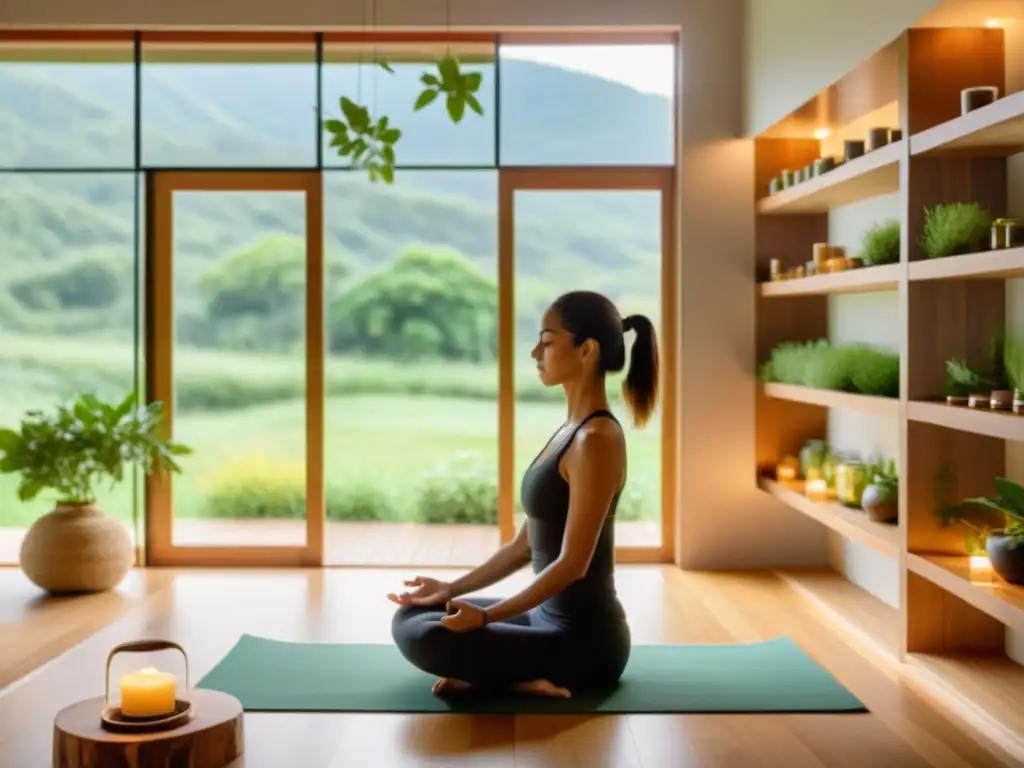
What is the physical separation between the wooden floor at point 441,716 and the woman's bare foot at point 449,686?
17 centimetres

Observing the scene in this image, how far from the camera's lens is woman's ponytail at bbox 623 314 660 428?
3.65 metres

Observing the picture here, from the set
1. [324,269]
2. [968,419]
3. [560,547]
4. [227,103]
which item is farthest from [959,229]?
[227,103]

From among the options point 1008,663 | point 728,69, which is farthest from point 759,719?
point 728,69

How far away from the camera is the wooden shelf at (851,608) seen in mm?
4387

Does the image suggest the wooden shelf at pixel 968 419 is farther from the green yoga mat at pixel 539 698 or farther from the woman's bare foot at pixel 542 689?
the woman's bare foot at pixel 542 689

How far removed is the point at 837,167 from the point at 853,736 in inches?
93.4

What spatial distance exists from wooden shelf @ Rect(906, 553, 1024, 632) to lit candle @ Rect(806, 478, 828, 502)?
115 cm

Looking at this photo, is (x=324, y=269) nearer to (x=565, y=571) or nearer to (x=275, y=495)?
(x=275, y=495)

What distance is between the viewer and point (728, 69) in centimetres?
595

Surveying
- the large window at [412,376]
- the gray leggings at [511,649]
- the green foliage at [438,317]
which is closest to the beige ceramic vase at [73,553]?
the large window at [412,376]

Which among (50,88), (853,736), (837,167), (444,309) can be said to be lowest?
(853,736)

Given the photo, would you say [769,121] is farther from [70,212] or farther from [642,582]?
[70,212]

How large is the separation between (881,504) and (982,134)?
145cm

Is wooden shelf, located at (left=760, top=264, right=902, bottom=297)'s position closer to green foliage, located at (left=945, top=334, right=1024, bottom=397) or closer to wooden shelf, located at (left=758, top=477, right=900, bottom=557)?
green foliage, located at (left=945, top=334, right=1024, bottom=397)
